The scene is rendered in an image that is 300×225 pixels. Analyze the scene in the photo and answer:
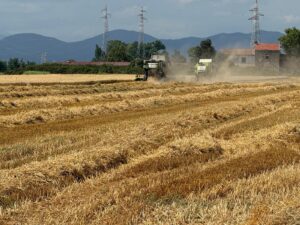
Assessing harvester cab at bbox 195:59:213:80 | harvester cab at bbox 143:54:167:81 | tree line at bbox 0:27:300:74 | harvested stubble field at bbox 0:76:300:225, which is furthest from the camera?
tree line at bbox 0:27:300:74

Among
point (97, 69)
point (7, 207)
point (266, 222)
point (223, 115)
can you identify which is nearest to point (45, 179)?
point (7, 207)

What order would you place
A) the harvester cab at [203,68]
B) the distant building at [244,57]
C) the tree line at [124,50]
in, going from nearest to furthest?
the harvester cab at [203,68], the distant building at [244,57], the tree line at [124,50]

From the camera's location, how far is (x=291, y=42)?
388 ft

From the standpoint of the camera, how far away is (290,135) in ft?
47.5

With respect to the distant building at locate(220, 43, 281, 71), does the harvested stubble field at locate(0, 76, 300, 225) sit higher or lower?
lower

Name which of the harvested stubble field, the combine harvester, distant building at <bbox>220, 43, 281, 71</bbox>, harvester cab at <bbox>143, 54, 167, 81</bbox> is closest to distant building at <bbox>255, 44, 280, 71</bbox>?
distant building at <bbox>220, 43, 281, 71</bbox>

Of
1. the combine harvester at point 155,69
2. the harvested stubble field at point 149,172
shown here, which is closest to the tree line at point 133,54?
the combine harvester at point 155,69

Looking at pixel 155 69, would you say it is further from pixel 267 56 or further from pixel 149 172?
pixel 267 56

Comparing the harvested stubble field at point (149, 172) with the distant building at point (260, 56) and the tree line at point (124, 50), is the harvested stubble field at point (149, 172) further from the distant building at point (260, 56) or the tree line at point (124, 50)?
the tree line at point (124, 50)

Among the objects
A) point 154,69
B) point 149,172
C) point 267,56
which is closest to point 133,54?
point 267,56

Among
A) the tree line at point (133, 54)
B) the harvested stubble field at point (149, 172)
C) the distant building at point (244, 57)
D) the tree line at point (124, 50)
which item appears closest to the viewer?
the harvested stubble field at point (149, 172)

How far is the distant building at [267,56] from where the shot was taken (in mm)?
114938

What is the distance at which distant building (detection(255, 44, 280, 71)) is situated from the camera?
377 ft

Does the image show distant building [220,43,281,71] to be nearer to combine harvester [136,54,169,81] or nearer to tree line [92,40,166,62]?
tree line [92,40,166,62]
